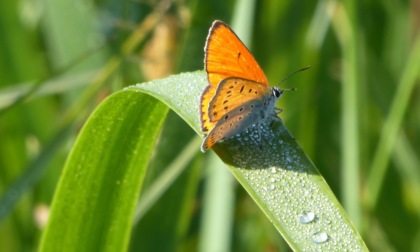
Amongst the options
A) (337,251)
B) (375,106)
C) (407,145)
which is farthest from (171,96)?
(375,106)

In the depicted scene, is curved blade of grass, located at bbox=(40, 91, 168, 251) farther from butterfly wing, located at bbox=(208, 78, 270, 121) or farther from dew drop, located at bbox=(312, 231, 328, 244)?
dew drop, located at bbox=(312, 231, 328, 244)

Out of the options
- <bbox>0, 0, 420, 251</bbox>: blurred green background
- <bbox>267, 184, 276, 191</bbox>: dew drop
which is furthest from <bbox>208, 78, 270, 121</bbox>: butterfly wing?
<bbox>0, 0, 420, 251</bbox>: blurred green background

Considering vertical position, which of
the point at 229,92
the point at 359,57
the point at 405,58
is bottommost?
the point at 405,58

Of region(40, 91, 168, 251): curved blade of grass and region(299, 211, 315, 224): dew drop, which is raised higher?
region(40, 91, 168, 251): curved blade of grass

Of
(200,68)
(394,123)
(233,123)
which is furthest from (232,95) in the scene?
(394,123)

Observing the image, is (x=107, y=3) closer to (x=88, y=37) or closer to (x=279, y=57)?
(x=88, y=37)

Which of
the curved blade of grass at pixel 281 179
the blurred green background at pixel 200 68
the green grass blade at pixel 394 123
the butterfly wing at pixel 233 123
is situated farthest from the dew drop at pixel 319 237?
the green grass blade at pixel 394 123
